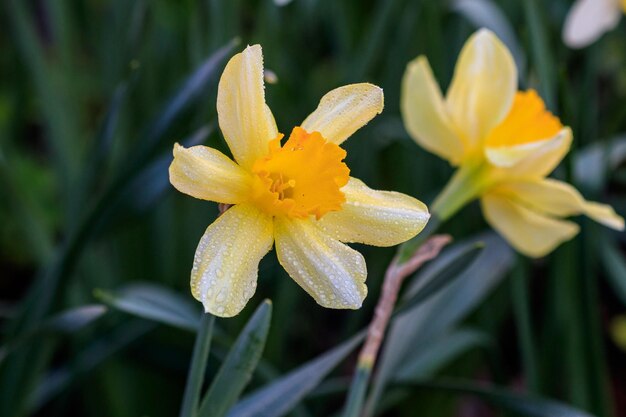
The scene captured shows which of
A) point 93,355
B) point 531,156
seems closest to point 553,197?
point 531,156

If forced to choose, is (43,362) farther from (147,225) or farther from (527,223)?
(527,223)

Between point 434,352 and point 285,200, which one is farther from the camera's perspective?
point 434,352

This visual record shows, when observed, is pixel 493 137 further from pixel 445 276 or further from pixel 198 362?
pixel 198 362

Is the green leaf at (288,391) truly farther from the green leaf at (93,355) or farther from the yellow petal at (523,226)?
the green leaf at (93,355)

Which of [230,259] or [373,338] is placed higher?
[230,259]

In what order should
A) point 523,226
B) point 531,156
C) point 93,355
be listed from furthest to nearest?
1. point 93,355
2. point 523,226
3. point 531,156

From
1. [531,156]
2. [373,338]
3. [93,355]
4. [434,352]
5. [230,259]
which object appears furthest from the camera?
[434,352]

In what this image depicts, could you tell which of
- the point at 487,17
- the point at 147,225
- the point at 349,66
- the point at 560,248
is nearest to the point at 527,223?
the point at 560,248
